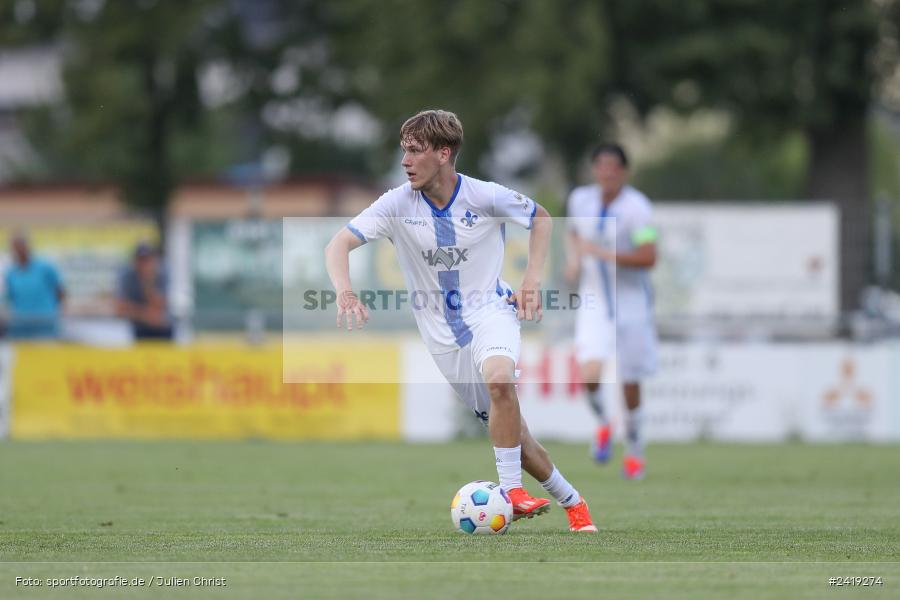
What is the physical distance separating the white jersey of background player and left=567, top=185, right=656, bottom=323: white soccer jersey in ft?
16.4

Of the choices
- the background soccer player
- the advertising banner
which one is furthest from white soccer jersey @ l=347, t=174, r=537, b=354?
the advertising banner

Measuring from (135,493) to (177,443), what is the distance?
23.6ft

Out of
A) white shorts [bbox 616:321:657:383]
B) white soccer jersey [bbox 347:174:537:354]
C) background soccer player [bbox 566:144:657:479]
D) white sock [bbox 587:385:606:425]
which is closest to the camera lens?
white soccer jersey [bbox 347:174:537:354]

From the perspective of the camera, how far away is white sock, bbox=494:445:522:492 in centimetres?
885

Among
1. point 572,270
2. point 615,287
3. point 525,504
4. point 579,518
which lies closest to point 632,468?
point 615,287

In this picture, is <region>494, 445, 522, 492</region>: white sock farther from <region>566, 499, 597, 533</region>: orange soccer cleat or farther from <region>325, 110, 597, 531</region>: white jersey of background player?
<region>566, 499, 597, 533</region>: orange soccer cleat

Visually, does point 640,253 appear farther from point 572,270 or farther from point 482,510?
point 482,510

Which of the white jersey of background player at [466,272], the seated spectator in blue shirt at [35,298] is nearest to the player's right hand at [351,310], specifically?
the white jersey of background player at [466,272]

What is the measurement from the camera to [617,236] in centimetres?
1413

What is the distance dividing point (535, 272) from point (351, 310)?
1.12 meters

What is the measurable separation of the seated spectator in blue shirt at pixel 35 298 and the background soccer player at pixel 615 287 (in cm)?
911

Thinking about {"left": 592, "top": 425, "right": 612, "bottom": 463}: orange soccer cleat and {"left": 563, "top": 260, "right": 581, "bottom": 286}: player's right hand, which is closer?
{"left": 563, "top": 260, "right": 581, "bottom": 286}: player's right hand

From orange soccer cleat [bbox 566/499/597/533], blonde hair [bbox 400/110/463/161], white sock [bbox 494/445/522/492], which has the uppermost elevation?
blonde hair [bbox 400/110/463/161]

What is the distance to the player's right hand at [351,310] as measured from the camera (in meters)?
8.34
